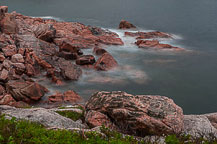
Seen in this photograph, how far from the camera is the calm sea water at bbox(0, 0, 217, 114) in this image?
1163 inches

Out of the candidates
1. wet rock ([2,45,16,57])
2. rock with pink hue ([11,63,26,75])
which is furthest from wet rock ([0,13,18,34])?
rock with pink hue ([11,63,26,75])

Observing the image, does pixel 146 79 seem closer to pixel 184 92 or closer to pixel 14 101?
pixel 184 92

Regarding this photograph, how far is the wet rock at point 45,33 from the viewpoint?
41.0 m

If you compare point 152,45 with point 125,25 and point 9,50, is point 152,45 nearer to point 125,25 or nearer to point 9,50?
point 125,25

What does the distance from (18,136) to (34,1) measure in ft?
308

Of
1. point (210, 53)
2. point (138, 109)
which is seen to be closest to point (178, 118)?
point (138, 109)

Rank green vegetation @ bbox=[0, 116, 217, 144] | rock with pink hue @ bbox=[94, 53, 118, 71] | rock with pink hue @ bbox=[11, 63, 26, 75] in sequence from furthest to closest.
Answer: rock with pink hue @ bbox=[94, 53, 118, 71] → rock with pink hue @ bbox=[11, 63, 26, 75] → green vegetation @ bbox=[0, 116, 217, 144]

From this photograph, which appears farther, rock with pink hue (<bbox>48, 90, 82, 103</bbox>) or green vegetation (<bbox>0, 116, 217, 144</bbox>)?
rock with pink hue (<bbox>48, 90, 82, 103</bbox>)

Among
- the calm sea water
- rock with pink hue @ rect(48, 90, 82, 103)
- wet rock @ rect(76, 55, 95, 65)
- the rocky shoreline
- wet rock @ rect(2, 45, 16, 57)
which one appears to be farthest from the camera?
wet rock @ rect(76, 55, 95, 65)

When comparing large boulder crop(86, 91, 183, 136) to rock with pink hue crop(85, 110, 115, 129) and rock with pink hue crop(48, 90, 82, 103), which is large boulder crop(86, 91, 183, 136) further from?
rock with pink hue crop(48, 90, 82, 103)

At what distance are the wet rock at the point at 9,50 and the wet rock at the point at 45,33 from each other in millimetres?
7870

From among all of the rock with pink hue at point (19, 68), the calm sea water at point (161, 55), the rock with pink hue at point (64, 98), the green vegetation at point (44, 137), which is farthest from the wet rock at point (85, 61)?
the green vegetation at point (44, 137)

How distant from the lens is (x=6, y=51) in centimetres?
3178

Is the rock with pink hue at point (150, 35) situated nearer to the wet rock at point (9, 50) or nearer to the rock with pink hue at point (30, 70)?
the wet rock at point (9, 50)
